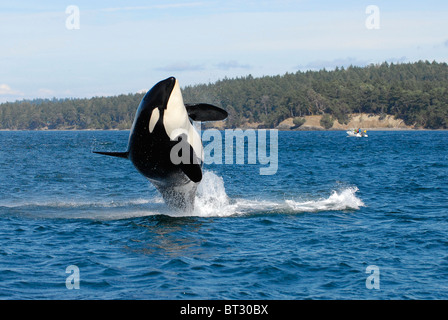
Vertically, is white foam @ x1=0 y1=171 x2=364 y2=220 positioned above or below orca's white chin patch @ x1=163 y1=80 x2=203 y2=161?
below

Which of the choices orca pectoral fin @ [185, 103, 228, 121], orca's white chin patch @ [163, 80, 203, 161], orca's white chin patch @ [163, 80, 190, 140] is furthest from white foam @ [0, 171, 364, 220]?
orca's white chin patch @ [163, 80, 190, 140]

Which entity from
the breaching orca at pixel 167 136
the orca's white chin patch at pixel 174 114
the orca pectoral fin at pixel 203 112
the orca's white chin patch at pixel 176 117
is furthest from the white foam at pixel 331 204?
the orca's white chin patch at pixel 174 114

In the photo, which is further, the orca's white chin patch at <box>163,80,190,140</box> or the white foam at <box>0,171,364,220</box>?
the white foam at <box>0,171,364,220</box>

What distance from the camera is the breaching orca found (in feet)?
50.5

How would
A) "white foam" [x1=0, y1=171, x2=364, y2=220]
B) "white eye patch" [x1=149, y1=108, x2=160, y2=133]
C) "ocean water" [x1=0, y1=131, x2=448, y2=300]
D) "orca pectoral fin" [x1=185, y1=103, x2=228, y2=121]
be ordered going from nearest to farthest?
"ocean water" [x1=0, y1=131, x2=448, y2=300]
"white eye patch" [x1=149, y1=108, x2=160, y2=133]
"orca pectoral fin" [x1=185, y1=103, x2=228, y2=121]
"white foam" [x1=0, y1=171, x2=364, y2=220]

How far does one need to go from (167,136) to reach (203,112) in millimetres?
2372

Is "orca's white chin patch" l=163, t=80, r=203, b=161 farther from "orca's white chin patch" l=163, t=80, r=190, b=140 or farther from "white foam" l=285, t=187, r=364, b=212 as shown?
"white foam" l=285, t=187, r=364, b=212

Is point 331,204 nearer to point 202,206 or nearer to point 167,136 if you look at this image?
point 202,206

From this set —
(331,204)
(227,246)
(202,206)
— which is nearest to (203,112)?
(227,246)

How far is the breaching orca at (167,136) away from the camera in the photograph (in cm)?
1541

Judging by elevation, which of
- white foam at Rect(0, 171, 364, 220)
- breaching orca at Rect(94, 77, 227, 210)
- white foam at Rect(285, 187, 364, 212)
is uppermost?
breaching orca at Rect(94, 77, 227, 210)

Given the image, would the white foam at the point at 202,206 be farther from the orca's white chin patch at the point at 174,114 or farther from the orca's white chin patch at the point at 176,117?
the orca's white chin patch at the point at 174,114

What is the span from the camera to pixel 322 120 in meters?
194

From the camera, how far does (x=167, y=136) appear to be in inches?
623
